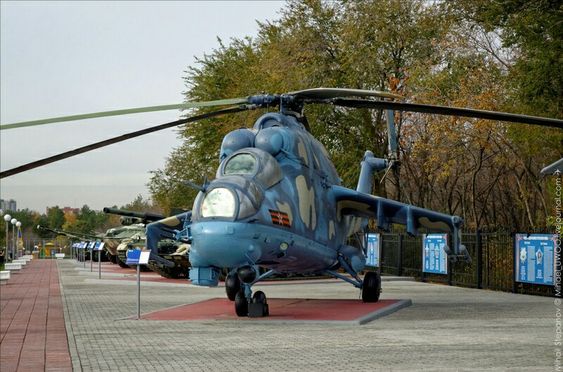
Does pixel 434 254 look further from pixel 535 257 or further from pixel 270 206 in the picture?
pixel 270 206

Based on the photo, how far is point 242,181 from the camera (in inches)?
659

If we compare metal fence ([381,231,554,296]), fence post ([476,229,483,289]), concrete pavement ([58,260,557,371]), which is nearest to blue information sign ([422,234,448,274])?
metal fence ([381,231,554,296])

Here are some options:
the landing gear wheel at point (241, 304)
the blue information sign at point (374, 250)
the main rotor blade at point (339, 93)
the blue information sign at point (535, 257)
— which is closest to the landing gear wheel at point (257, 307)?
the landing gear wheel at point (241, 304)

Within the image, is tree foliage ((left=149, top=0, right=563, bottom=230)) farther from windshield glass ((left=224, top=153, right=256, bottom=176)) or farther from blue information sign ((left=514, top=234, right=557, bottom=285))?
windshield glass ((left=224, top=153, right=256, bottom=176))

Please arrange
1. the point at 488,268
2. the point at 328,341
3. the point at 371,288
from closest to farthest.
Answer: the point at 328,341
the point at 371,288
the point at 488,268

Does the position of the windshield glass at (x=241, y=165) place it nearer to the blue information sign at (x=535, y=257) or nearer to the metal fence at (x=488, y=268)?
the blue information sign at (x=535, y=257)

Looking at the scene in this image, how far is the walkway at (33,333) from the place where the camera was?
12.2 metres

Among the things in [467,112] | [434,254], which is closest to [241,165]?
[467,112]

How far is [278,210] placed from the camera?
57.1ft

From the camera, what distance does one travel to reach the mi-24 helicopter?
53.5 ft

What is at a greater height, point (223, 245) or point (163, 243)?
point (223, 245)

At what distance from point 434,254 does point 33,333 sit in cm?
2051

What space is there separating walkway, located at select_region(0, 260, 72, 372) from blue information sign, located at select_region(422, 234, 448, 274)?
13754mm

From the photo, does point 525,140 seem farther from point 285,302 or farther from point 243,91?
point 243,91
